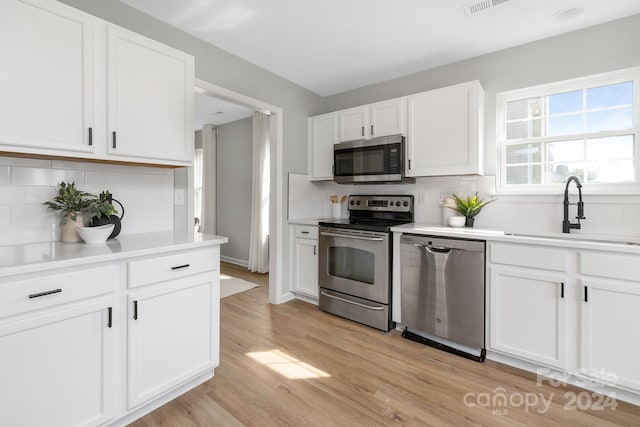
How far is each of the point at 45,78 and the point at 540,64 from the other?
3.42 metres

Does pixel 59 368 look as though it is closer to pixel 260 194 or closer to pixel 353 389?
pixel 353 389

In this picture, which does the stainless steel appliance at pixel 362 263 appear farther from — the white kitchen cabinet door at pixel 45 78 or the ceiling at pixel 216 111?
the ceiling at pixel 216 111

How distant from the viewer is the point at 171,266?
1.66 m

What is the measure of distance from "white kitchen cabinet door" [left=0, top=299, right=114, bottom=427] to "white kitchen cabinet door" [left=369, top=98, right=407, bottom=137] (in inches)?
105

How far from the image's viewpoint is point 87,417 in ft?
4.47

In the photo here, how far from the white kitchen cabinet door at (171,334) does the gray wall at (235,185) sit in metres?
3.32

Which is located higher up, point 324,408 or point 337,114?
point 337,114

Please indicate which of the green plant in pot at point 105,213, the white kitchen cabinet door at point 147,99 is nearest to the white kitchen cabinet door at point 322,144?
the white kitchen cabinet door at point 147,99

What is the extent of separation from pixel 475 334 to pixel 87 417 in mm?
2385

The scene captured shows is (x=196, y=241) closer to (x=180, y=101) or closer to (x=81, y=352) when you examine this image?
(x=81, y=352)

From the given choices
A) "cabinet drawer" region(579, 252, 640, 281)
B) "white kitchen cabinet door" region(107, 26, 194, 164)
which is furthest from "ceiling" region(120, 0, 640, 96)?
"cabinet drawer" region(579, 252, 640, 281)

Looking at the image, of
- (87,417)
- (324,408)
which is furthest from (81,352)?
(324,408)

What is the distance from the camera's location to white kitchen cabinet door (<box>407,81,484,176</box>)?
99.5 inches

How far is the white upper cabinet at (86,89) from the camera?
4.57 ft
